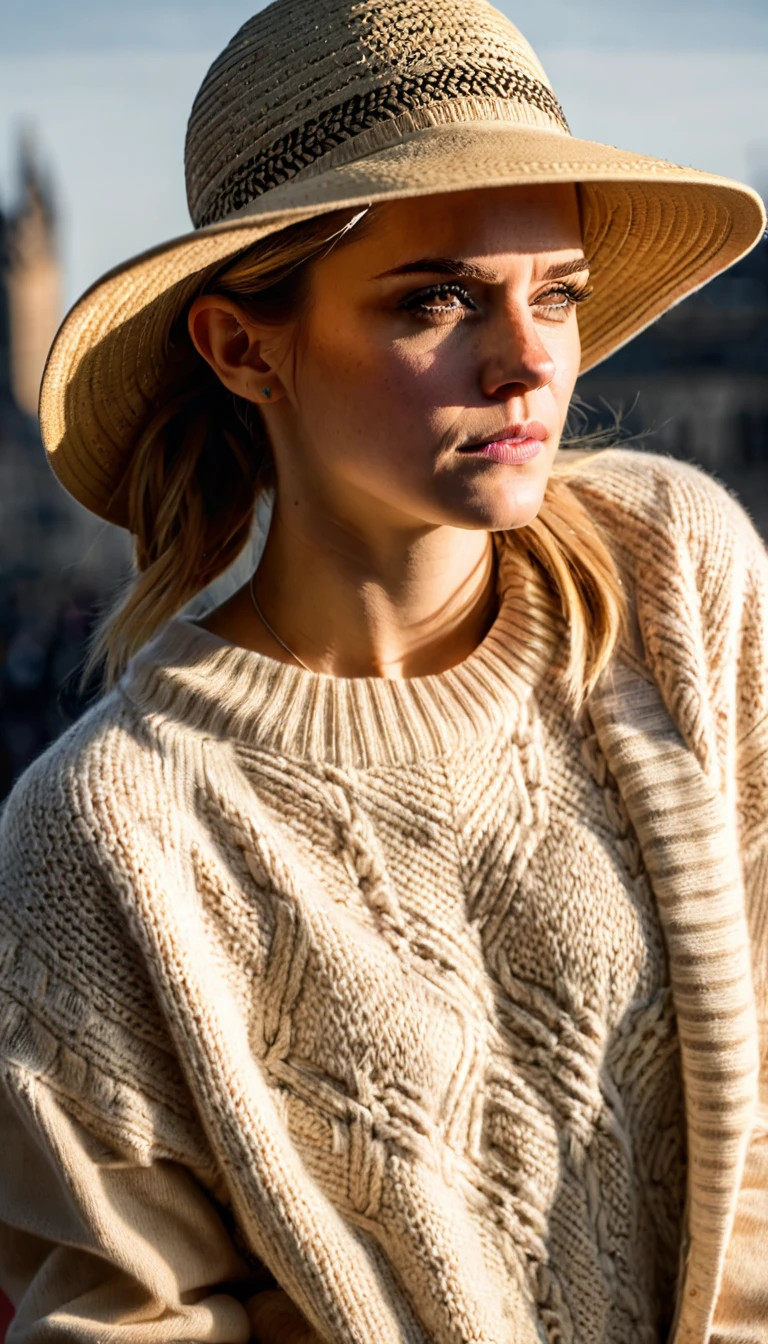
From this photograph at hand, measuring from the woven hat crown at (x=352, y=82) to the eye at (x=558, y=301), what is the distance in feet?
0.59

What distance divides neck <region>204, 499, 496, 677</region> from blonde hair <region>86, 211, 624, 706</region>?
101 millimetres

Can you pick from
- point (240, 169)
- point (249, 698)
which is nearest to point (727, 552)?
point (249, 698)

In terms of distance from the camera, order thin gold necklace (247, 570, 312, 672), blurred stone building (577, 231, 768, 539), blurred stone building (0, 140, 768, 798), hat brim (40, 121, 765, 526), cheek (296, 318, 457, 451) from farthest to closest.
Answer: blurred stone building (577, 231, 768, 539), blurred stone building (0, 140, 768, 798), thin gold necklace (247, 570, 312, 672), cheek (296, 318, 457, 451), hat brim (40, 121, 765, 526)

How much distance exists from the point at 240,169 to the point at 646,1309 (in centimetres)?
141

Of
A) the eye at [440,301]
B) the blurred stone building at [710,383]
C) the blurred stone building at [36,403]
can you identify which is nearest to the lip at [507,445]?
the eye at [440,301]

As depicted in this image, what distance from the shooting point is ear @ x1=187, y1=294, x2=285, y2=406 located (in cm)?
203

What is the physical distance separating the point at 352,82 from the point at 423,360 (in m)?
0.31

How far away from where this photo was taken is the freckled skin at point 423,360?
5.93 ft

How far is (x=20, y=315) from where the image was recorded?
2092 inches

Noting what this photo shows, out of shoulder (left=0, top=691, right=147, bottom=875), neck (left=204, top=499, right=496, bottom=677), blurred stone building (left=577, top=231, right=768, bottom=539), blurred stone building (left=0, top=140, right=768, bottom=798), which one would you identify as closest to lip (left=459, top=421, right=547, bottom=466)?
neck (left=204, top=499, right=496, bottom=677)

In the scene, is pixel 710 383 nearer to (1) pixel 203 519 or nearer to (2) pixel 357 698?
(1) pixel 203 519

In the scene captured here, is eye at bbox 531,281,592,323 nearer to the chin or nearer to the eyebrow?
the eyebrow

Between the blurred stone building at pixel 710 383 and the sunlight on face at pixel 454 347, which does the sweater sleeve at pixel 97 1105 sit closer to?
the sunlight on face at pixel 454 347

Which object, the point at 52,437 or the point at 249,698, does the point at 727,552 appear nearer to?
the point at 249,698
